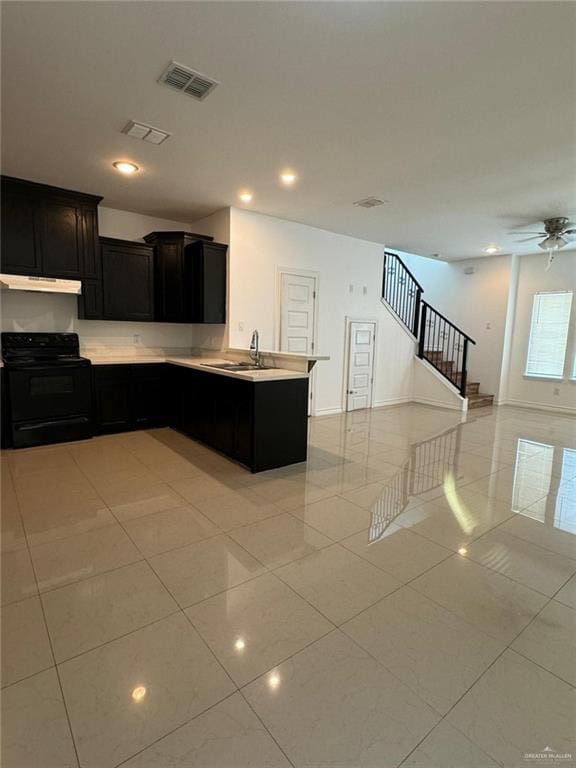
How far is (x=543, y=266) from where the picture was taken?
7.39 metres

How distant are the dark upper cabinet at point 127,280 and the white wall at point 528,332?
7042 mm

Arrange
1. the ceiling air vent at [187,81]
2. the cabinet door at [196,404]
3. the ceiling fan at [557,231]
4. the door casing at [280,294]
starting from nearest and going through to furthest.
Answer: the ceiling air vent at [187,81], the cabinet door at [196,404], the ceiling fan at [557,231], the door casing at [280,294]

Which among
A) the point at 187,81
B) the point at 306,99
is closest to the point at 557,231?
the point at 306,99

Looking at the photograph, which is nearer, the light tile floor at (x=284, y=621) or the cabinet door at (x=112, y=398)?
the light tile floor at (x=284, y=621)

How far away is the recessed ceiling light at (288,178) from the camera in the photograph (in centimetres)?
393

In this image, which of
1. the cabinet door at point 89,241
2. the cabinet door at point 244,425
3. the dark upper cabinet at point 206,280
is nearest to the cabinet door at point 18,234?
the cabinet door at point 89,241

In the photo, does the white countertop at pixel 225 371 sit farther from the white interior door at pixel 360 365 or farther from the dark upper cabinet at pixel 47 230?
the white interior door at pixel 360 365

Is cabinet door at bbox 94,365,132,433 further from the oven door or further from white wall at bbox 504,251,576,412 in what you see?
white wall at bbox 504,251,576,412

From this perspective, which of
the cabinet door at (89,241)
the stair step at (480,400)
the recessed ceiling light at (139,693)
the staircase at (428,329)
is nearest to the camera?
the recessed ceiling light at (139,693)

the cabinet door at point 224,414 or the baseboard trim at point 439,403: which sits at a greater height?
the cabinet door at point 224,414

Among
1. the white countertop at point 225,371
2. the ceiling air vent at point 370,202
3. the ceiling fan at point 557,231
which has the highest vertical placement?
the ceiling air vent at point 370,202

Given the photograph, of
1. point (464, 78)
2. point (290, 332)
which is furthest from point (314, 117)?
point (290, 332)

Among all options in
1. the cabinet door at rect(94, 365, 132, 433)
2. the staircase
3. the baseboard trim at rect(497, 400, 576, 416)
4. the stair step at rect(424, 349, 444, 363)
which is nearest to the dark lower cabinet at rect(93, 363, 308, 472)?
the cabinet door at rect(94, 365, 132, 433)

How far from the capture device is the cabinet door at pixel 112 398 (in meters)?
4.82
